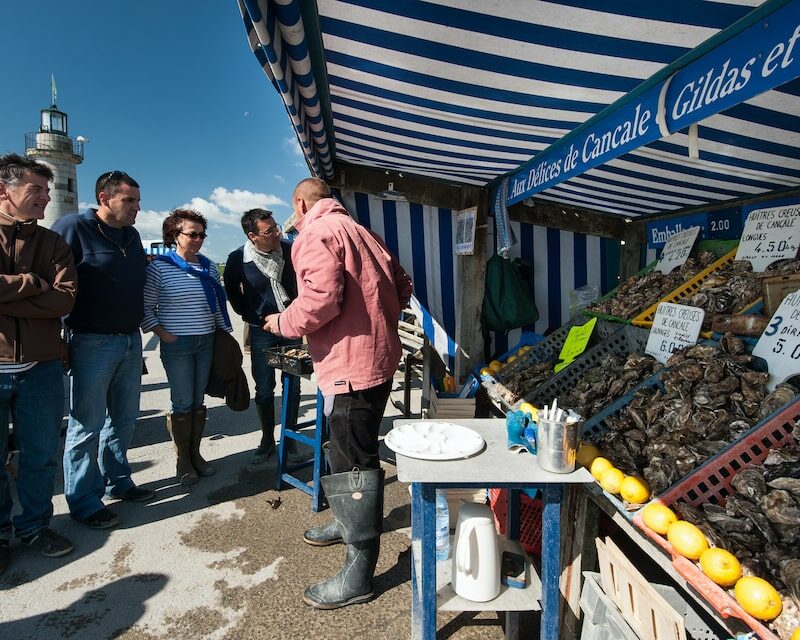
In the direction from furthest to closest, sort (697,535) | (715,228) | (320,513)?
(715,228) → (320,513) → (697,535)

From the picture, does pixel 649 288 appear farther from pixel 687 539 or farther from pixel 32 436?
pixel 32 436

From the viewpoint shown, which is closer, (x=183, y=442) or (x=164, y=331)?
(x=164, y=331)

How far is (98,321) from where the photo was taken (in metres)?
3.07

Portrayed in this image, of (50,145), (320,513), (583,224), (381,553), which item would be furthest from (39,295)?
(50,145)

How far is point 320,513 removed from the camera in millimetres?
3475

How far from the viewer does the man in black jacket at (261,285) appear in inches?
154

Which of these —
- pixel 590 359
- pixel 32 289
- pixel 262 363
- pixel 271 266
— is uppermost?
pixel 271 266

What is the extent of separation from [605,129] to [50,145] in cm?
4416

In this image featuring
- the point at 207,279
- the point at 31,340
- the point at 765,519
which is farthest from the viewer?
the point at 207,279

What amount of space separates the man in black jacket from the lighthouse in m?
37.1

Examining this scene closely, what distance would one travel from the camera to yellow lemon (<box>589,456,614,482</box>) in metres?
1.94

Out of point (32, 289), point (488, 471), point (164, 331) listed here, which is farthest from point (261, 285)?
point (488, 471)

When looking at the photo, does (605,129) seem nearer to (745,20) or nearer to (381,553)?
(745,20)

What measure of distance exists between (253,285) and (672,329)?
3219 mm
